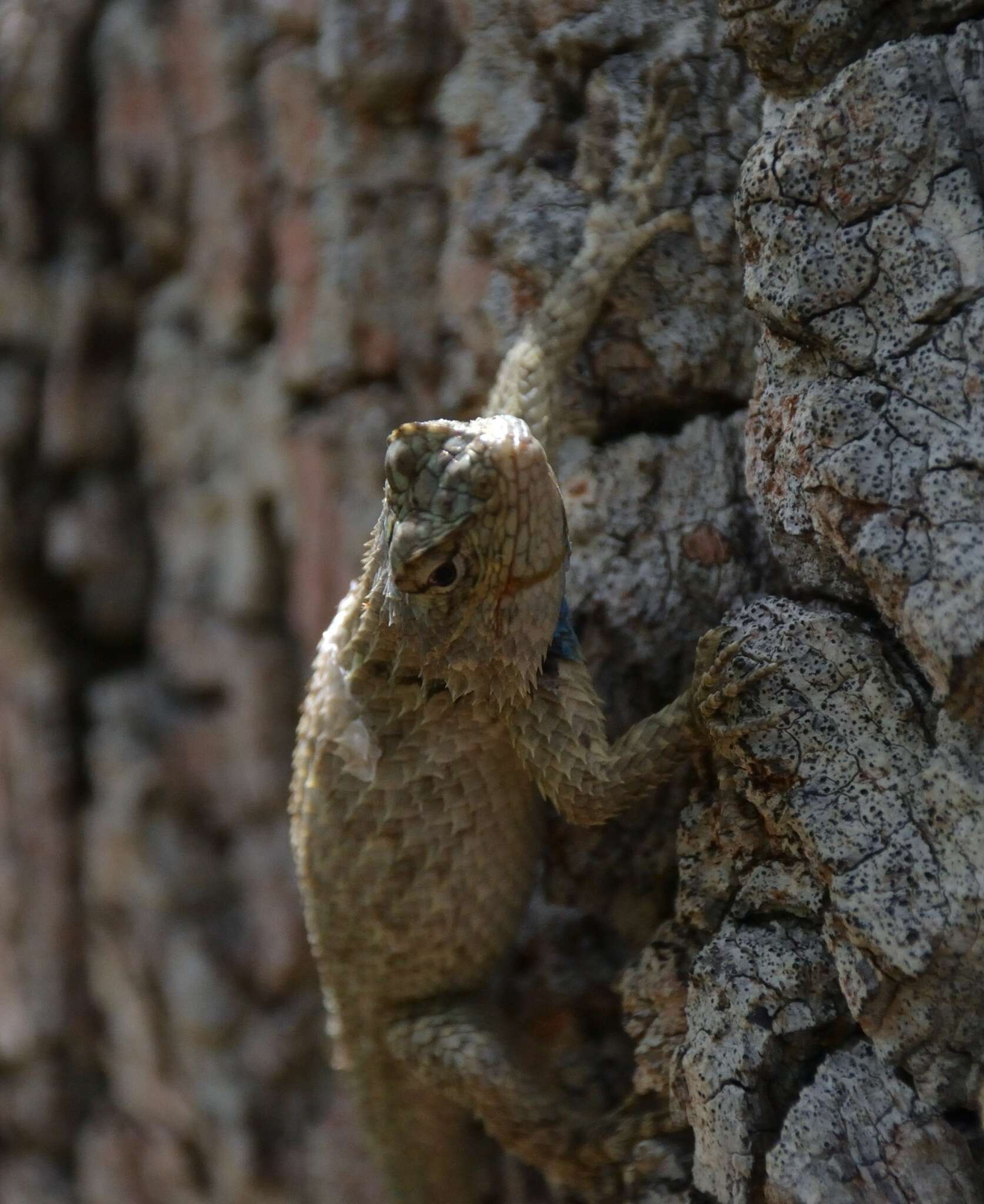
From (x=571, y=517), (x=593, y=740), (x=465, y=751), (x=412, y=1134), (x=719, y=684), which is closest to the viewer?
(x=719, y=684)

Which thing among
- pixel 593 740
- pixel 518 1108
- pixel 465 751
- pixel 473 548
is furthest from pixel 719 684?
pixel 518 1108

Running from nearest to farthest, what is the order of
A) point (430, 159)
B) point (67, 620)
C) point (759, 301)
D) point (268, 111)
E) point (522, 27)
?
point (759, 301) → point (522, 27) → point (430, 159) → point (268, 111) → point (67, 620)

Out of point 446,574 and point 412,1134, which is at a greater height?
point 446,574

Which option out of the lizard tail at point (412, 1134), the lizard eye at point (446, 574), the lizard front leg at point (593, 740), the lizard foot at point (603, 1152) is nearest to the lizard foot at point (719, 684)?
the lizard front leg at point (593, 740)

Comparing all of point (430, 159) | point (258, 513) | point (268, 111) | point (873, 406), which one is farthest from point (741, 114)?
point (258, 513)

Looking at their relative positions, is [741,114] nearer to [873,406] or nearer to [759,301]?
[759,301]

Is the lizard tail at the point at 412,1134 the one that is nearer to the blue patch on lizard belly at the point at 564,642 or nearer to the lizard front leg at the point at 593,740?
the lizard front leg at the point at 593,740

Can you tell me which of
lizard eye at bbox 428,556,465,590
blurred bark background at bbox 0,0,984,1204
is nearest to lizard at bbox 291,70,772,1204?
lizard eye at bbox 428,556,465,590

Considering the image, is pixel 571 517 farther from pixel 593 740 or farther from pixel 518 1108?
pixel 518 1108
